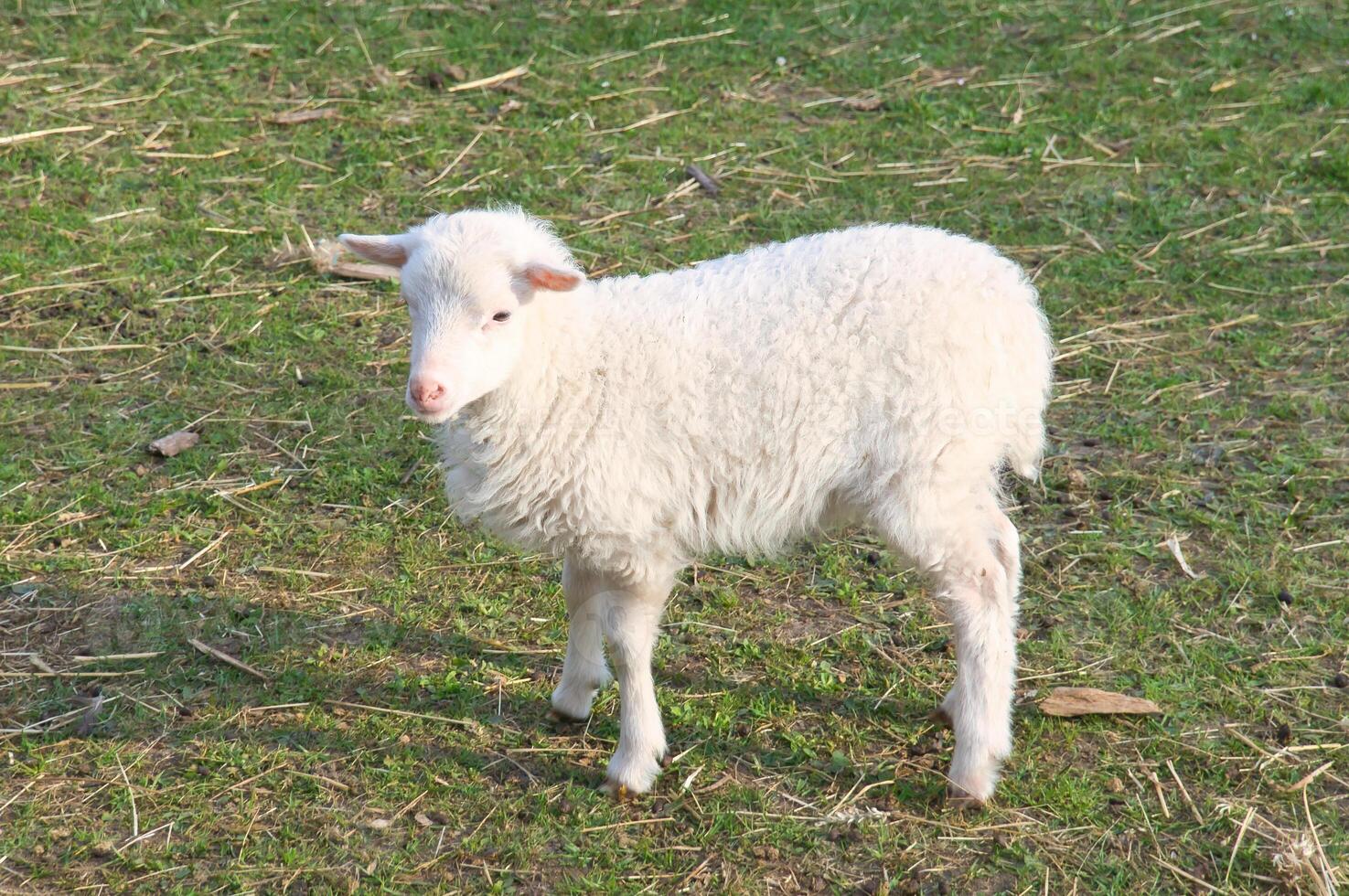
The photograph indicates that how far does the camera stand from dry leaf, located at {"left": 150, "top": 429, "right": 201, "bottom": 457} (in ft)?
17.9

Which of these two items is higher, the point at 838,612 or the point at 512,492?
the point at 512,492

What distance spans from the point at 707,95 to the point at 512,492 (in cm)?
514

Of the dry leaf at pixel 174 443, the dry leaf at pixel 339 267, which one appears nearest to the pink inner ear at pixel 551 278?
the dry leaf at pixel 174 443

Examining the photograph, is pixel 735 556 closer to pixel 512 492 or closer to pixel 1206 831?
pixel 512 492

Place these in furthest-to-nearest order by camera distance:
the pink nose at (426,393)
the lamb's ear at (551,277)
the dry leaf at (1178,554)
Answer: the dry leaf at (1178,554) → the lamb's ear at (551,277) → the pink nose at (426,393)

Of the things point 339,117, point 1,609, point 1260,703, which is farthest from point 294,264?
point 1260,703

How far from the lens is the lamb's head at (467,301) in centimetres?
358

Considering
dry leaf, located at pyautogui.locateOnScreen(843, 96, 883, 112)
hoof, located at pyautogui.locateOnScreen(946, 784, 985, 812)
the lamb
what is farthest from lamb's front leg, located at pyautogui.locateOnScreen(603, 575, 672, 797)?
dry leaf, located at pyautogui.locateOnScreen(843, 96, 883, 112)

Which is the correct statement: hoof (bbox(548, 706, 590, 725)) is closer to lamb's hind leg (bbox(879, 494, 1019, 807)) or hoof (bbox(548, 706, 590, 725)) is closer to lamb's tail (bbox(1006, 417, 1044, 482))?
lamb's hind leg (bbox(879, 494, 1019, 807))

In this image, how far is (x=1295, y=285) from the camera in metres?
6.73

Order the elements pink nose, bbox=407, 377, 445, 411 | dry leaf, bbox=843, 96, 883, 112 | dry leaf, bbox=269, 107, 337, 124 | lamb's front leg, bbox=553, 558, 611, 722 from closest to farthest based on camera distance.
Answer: pink nose, bbox=407, 377, 445, 411, lamb's front leg, bbox=553, 558, 611, 722, dry leaf, bbox=269, 107, 337, 124, dry leaf, bbox=843, 96, 883, 112

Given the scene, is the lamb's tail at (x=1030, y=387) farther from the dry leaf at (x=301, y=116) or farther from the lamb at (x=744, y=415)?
the dry leaf at (x=301, y=116)

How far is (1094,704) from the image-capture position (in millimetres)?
4262

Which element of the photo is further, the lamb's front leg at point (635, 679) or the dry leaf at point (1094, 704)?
the dry leaf at point (1094, 704)
